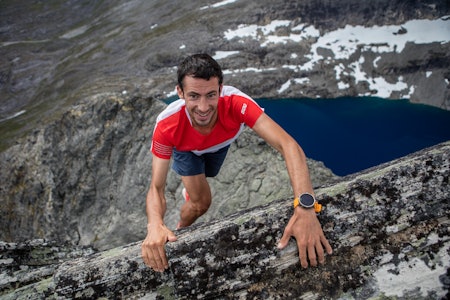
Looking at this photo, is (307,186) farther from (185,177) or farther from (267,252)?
(185,177)

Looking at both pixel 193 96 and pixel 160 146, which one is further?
pixel 160 146

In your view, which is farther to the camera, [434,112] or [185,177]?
[434,112]

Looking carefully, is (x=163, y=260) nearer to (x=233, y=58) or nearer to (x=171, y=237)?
(x=171, y=237)

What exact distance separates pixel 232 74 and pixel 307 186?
10007 cm

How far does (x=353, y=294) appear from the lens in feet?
10.5

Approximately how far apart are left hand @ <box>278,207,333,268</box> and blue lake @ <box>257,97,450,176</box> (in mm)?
53312

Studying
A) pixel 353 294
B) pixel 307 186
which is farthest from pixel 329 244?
pixel 307 186

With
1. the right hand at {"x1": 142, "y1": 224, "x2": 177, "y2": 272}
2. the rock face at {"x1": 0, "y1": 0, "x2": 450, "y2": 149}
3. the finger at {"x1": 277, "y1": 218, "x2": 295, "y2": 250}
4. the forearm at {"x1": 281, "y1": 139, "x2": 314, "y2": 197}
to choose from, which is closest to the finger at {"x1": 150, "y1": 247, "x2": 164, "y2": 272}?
the right hand at {"x1": 142, "y1": 224, "x2": 177, "y2": 272}

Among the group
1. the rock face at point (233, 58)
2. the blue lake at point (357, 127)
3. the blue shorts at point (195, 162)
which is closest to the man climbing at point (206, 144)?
the blue shorts at point (195, 162)

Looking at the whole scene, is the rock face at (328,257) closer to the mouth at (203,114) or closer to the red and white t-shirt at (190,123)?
the mouth at (203,114)

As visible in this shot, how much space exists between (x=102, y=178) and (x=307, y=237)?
14.3m

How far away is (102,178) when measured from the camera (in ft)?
52.0

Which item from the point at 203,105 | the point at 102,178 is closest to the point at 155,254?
the point at 203,105

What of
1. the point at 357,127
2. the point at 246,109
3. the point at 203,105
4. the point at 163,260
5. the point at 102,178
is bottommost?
the point at 357,127
